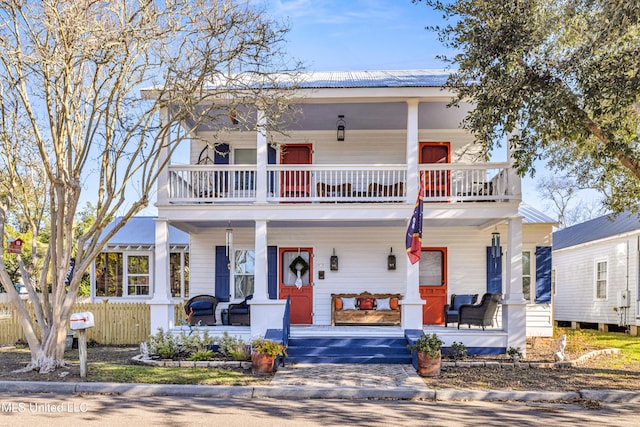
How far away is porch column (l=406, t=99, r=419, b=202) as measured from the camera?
12.7m

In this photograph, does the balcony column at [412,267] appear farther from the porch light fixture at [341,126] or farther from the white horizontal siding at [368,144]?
the white horizontal siding at [368,144]

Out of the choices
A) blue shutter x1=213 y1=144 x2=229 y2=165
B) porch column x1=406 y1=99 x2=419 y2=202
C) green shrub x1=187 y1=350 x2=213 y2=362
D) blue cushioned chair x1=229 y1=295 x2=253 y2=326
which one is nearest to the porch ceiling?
porch column x1=406 y1=99 x2=419 y2=202

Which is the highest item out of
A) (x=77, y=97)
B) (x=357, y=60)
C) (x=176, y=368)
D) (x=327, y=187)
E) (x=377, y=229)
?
(x=357, y=60)

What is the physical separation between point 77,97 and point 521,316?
33.9ft

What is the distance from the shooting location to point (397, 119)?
48.1 feet

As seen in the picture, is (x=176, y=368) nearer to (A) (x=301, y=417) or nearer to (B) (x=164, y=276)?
(B) (x=164, y=276)

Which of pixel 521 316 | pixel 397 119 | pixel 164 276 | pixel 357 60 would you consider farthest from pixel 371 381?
pixel 357 60

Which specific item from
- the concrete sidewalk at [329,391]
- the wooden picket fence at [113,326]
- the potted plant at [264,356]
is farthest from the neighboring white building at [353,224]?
the concrete sidewalk at [329,391]

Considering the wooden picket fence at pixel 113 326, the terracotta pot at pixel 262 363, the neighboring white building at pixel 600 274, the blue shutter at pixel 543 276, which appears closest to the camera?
the terracotta pot at pixel 262 363

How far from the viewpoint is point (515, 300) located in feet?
41.0

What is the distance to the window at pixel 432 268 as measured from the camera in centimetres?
1541

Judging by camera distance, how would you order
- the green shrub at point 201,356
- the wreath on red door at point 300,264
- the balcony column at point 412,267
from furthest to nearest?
the wreath on red door at point 300,264 → the balcony column at point 412,267 → the green shrub at point 201,356

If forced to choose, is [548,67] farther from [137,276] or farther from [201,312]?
[137,276]

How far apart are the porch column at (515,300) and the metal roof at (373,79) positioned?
148 inches
